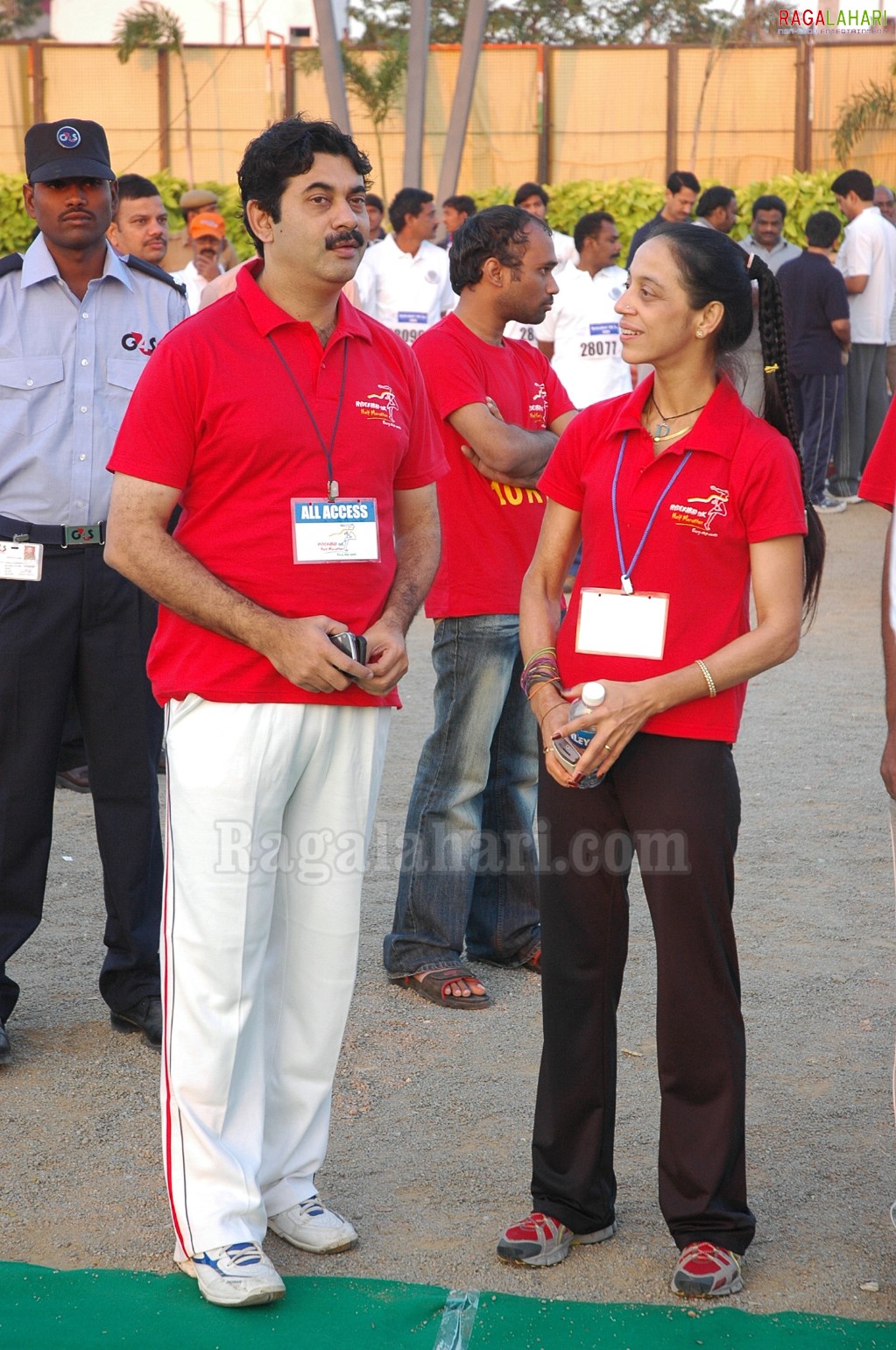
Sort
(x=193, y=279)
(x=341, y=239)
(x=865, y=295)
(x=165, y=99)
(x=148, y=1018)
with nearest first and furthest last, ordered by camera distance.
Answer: (x=341, y=239)
(x=148, y=1018)
(x=193, y=279)
(x=865, y=295)
(x=165, y=99)

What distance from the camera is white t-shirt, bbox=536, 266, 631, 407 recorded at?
10.0 meters

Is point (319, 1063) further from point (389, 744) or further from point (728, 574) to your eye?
point (389, 744)

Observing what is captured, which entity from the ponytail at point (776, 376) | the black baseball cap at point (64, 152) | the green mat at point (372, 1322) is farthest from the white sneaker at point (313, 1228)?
the black baseball cap at point (64, 152)

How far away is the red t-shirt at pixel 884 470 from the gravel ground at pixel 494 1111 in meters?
1.64

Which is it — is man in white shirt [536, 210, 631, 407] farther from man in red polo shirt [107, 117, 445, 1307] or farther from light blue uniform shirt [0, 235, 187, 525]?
man in red polo shirt [107, 117, 445, 1307]

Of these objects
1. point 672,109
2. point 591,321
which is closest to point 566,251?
point 591,321

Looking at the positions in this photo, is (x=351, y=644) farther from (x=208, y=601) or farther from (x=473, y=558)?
(x=473, y=558)

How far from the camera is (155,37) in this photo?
18.6 m

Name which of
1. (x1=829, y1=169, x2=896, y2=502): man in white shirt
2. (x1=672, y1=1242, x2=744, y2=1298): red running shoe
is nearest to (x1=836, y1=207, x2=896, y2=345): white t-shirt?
(x1=829, y1=169, x2=896, y2=502): man in white shirt

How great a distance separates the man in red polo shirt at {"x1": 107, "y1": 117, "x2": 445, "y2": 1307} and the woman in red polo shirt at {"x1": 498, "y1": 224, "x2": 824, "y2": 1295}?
0.44 metres

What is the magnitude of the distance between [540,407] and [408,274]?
24.3ft

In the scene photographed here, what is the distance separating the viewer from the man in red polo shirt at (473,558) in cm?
441

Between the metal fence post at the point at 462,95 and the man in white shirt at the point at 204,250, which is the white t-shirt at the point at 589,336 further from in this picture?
the metal fence post at the point at 462,95

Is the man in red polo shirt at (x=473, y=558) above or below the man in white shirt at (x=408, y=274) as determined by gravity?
below
